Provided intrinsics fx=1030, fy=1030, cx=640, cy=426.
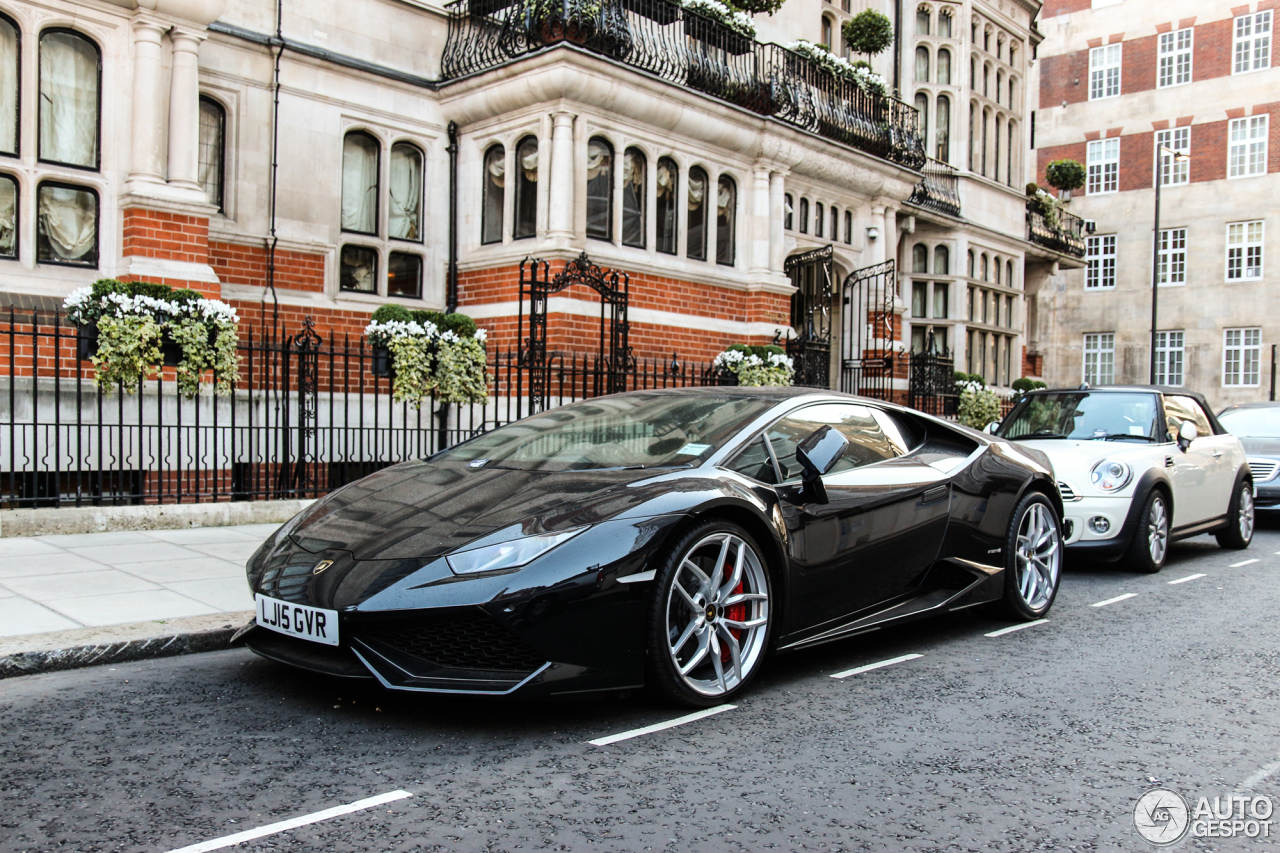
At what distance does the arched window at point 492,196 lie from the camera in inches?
549

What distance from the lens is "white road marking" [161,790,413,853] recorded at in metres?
2.81

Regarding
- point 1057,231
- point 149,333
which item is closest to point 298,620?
point 149,333

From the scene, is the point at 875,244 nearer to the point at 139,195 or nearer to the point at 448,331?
the point at 448,331

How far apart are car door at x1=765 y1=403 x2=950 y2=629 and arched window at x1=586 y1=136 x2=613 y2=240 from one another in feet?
27.4

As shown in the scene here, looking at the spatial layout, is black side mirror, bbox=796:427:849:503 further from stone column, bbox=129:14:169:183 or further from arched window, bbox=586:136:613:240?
arched window, bbox=586:136:613:240

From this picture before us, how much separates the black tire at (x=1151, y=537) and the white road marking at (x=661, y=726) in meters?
5.25

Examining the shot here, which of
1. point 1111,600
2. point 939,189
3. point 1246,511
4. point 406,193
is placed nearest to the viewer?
point 1111,600

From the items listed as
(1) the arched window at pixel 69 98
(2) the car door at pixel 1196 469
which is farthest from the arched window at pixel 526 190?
(2) the car door at pixel 1196 469

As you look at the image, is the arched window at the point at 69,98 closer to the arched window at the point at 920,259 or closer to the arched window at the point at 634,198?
the arched window at the point at 634,198

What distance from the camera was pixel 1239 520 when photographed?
33.0 feet

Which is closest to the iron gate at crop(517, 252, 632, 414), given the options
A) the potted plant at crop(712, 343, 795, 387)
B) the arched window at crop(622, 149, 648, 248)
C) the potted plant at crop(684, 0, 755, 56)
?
the arched window at crop(622, 149, 648, 248)

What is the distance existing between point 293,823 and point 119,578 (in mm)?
4032

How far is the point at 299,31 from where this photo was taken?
12.7 meters

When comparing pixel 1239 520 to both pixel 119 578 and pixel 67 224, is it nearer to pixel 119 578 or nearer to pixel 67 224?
pixel 119 578
